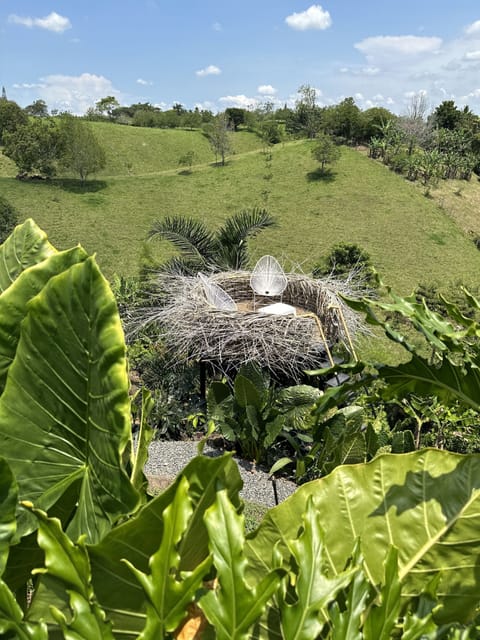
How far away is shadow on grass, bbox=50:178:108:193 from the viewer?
1956 cm

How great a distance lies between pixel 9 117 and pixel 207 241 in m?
20.8

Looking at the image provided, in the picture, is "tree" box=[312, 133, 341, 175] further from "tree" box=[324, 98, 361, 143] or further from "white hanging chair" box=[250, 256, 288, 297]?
"white hanging chair" box=[250, 256, 288, 297]

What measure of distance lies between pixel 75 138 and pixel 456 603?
22.1 m

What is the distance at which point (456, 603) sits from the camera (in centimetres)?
70

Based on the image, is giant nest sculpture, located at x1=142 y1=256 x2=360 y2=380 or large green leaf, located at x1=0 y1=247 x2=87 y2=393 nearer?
large green leaf, located at x1=0 y1=247 x2=87 y2=393

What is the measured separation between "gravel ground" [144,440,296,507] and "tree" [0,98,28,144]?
2313cm

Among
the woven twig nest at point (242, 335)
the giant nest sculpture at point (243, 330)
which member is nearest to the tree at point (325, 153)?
the giant nest sculpture at point (243, 330)

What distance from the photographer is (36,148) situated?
19516mm

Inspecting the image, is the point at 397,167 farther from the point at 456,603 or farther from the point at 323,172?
the point at 456,603

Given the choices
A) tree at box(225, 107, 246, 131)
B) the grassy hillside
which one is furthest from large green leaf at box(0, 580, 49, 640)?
tree at box(225, 107, 246, 131)

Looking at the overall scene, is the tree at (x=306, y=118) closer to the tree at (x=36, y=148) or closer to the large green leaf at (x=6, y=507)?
the tree at (x=36, y=148)

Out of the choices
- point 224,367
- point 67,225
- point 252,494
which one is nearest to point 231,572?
point 252,494

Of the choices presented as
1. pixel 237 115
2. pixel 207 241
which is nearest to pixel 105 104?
pixel 237 115

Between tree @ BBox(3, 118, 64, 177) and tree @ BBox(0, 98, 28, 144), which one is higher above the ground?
tree @ BBox(0, 98, 28, 144)
